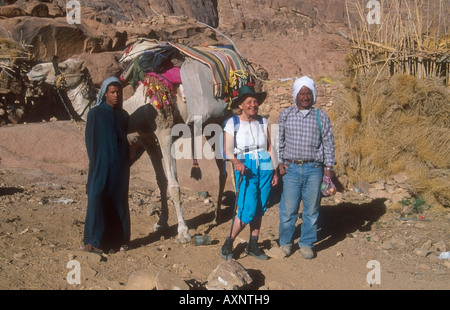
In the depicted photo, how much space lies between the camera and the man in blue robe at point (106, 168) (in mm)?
4562

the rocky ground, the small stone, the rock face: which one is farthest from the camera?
the rock face

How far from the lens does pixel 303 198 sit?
478 cm

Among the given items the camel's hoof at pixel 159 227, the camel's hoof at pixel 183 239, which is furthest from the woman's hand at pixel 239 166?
the camel's hoof at pixel 159 227

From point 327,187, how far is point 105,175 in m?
2.08

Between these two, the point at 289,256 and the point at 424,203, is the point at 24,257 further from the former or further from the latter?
the point at 424,203

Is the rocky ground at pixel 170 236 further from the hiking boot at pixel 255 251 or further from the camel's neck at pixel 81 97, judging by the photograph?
the camel's neck at pixel 81 97

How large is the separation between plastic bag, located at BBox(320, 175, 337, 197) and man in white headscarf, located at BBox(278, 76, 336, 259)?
4cm

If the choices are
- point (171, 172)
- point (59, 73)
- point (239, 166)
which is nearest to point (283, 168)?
point (239, 166)

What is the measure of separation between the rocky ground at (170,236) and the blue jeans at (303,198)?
0.24 meters

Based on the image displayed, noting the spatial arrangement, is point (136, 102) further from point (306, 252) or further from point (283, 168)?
point (306, 252)

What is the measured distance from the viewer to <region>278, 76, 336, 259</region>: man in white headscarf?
4.61 metres

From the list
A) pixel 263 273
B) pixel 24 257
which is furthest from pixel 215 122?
pixel 24 257

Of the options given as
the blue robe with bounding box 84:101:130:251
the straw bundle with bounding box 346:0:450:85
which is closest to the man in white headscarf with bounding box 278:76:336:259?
the blue robe with bounding box 84:101:130:251

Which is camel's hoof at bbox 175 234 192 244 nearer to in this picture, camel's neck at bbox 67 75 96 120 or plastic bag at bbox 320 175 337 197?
plastic bag at bbox 320 175 337 197
